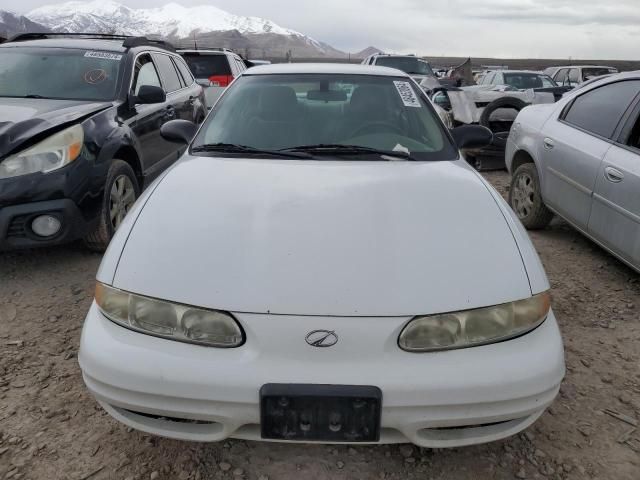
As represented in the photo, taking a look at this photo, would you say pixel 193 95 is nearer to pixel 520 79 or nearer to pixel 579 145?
pixel 579 145

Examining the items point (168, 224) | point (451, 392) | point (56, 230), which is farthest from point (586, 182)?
point (56, 230)

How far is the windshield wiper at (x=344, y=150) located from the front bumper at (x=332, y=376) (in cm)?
119

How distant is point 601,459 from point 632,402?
50 centimetres

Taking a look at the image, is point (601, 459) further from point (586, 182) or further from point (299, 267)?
point (586, 182)

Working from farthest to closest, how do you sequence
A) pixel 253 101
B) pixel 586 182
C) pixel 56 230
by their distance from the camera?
pixel 586 182
pixel 56 230
pixel 253 101

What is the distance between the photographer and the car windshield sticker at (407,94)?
3011 millimetres

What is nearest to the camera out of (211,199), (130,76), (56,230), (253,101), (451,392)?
(451,392)

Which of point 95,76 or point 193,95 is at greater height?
point 95,76

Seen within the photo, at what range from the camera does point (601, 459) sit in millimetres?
2047

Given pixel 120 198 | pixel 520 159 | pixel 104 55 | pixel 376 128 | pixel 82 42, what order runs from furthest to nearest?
pixel 520 159 → pixel 82 42 → pixel 104 55 → pixel 120 198 → pixel 376 128

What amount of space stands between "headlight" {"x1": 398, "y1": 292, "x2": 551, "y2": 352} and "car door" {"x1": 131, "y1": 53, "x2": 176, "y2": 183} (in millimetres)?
3361

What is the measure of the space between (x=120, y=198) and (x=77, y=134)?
630 millimetres

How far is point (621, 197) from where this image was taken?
3283 mm

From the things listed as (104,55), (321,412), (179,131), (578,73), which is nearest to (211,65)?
(104,55)
